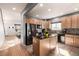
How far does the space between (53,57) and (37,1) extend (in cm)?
116

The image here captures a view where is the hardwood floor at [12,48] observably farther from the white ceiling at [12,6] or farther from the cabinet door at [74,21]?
the cabinet door at [74,21]

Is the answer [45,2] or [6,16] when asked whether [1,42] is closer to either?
[6,16]

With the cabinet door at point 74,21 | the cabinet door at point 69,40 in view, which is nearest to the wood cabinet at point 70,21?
the cabinet door at point 74,21

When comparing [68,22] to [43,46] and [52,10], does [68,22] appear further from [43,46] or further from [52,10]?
[43,46]

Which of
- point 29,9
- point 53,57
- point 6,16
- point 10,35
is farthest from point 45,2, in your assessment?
point 53,57

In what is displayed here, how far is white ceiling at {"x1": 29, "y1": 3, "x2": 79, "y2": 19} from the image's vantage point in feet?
6.66

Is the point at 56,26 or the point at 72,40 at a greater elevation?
the point at 56,26

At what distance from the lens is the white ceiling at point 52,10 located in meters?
2.03

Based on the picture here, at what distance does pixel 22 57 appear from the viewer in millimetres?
2158

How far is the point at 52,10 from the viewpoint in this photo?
2066 mm

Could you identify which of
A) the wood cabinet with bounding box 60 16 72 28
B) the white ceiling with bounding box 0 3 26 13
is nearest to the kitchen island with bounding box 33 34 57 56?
the wood cabinet with bounding box 60 16 72 28

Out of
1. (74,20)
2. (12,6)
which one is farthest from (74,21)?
(12,6)

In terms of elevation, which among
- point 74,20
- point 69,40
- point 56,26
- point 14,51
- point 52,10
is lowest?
point 14,51

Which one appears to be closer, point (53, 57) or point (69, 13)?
point (69, 13)
